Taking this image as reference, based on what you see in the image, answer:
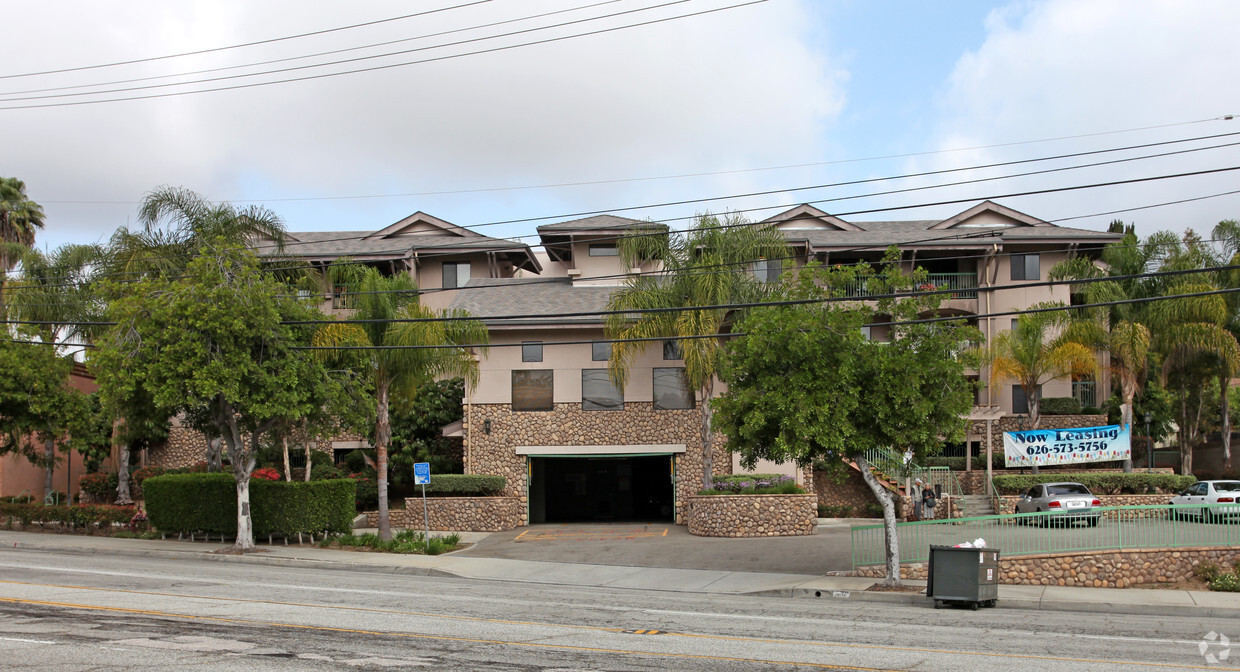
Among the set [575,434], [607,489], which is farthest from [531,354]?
[607,489]

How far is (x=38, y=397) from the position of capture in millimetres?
28719

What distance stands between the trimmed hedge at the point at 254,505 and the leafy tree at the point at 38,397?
4275mm

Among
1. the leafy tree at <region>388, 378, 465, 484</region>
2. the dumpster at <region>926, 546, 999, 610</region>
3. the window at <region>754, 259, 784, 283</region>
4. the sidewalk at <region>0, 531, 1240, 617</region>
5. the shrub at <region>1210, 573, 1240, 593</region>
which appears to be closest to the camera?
the dumpster at <region>926, 546, 999, 610</region>

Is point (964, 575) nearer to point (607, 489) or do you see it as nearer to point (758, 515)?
point (758, 515)

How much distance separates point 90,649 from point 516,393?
20.9 metres

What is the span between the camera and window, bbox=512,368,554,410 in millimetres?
31719

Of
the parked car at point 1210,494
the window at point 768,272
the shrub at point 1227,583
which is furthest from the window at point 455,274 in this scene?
the shrub at point 1227,583

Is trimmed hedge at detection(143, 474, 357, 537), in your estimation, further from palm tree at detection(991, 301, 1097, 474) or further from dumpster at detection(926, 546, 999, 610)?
palm tree at detection(991, 301, 1097, 474)

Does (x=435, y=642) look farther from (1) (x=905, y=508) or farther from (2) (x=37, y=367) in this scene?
(2) (x=37, y=367)

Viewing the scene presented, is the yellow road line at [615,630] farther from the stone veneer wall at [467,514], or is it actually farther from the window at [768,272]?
the window at [768,272]

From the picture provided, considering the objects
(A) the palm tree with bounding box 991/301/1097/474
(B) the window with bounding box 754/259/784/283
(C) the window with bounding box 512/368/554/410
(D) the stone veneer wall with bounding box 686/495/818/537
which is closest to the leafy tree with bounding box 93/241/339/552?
(C) the window with bounding box 512/368/554/410

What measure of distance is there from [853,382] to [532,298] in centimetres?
1742

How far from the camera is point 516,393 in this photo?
3181cm

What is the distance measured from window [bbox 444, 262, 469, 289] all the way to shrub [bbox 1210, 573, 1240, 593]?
2822cm
